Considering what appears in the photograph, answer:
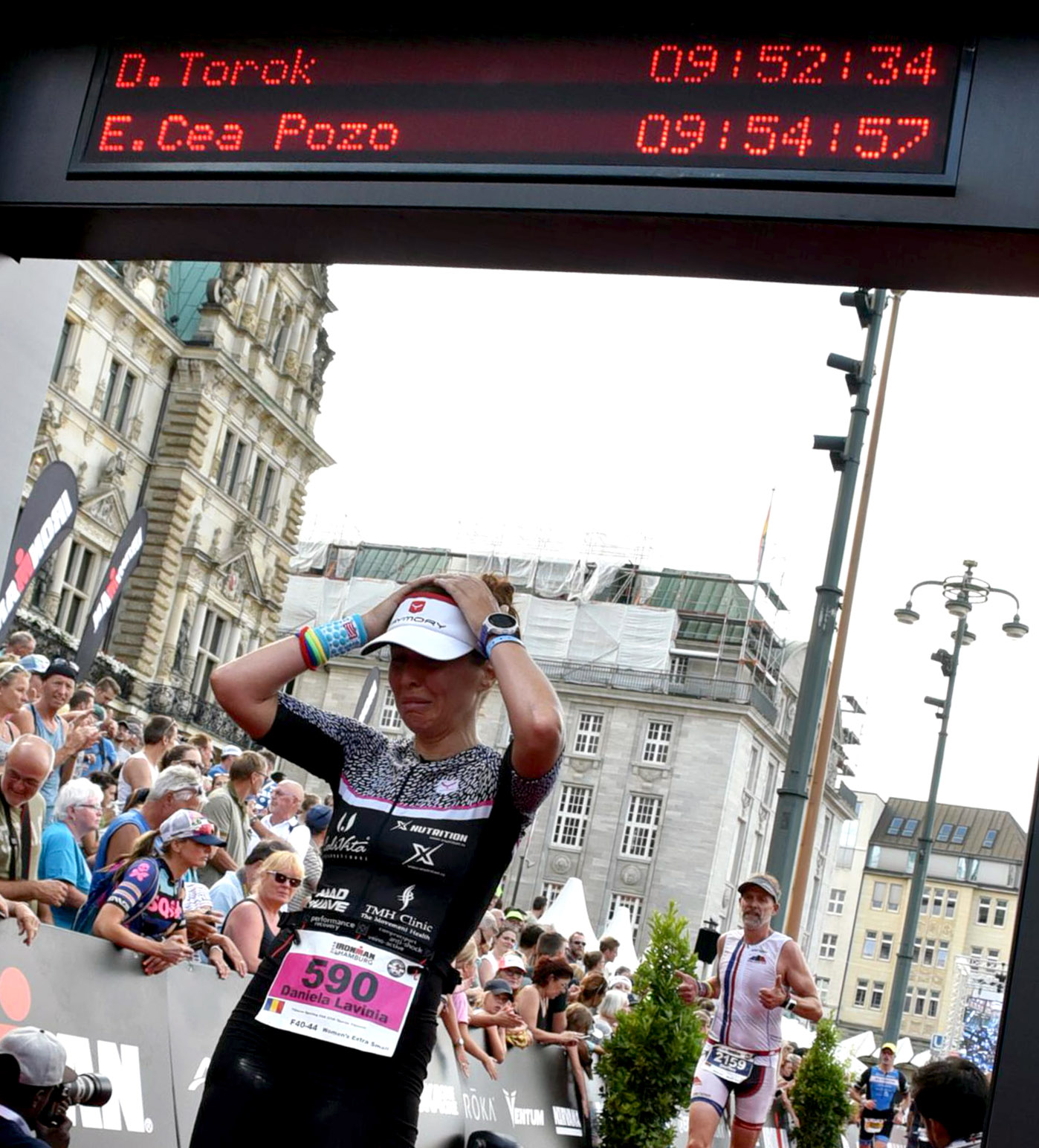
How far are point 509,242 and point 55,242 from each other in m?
1.74

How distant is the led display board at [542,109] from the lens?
4.77 m

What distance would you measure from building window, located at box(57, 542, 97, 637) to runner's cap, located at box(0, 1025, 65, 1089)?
4354cm

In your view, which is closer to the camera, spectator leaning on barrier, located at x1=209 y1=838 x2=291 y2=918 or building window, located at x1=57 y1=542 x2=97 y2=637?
spectator leaning on barrier, located at x1=209 y1=838 x2=291 y2=918

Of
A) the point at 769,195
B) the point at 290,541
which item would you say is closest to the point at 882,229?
the point at 769,195

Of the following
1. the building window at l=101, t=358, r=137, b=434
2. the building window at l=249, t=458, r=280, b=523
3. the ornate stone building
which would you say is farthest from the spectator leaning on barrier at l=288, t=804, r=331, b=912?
the building window at l=249, t=458, r=280, b=523

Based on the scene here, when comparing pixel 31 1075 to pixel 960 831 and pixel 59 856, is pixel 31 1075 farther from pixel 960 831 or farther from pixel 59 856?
pixel 960 831

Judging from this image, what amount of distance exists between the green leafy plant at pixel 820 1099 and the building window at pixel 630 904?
65753 mm

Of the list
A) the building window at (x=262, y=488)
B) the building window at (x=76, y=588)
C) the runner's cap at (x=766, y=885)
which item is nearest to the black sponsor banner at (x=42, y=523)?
the runner's cap at (x=766, y=885)

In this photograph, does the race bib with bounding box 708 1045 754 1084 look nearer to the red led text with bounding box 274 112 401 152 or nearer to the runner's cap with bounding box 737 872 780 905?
the runner's cap with bounding box 737 872 780 905

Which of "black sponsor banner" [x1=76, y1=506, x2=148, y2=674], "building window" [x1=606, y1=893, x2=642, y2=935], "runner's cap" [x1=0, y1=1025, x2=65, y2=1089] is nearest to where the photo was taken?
"runner's cap" [x1=0, y1=1025, x2=65, y2=1089]

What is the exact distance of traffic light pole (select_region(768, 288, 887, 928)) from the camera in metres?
13.5

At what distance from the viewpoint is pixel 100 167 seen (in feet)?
18.5

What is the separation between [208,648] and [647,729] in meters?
35.9

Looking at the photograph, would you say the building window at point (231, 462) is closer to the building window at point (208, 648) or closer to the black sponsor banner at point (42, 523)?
the building window at point (208, 648)
